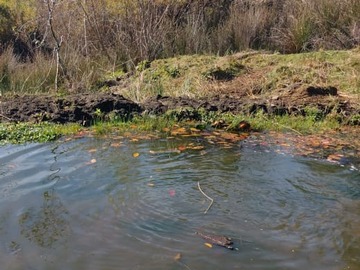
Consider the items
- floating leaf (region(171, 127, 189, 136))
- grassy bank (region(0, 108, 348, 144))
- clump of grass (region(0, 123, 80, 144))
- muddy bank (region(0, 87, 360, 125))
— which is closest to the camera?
clump of grass (region(0, 123, 80, 144))

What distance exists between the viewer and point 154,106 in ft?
29.9

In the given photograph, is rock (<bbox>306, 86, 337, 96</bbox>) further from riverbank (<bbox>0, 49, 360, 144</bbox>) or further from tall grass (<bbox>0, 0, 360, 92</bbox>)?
tall grass (<bbox>0, 0, 360, 92</bbox>)

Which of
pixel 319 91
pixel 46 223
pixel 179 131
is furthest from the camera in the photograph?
pixel 319 91

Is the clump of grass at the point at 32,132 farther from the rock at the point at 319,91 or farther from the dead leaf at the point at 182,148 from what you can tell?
the rock at the point at 319,91

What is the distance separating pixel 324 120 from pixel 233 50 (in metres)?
5.97

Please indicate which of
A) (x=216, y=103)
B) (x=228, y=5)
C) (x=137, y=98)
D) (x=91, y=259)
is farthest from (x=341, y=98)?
(x=228, y=5)

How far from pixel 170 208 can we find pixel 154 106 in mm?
4161

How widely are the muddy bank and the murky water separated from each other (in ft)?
5.13

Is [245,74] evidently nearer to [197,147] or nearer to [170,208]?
[197,147]

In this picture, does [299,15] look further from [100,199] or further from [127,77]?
[100,199]

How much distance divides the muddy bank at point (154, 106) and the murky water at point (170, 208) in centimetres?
156

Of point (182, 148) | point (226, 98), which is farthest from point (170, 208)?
point (226, 98)

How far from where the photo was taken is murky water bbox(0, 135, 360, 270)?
13.7 feet

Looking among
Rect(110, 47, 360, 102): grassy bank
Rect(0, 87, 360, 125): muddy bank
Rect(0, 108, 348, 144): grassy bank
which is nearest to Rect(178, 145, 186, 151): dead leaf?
Rect(0, 108, 348, 144): grassy bank
